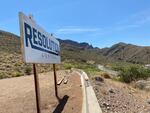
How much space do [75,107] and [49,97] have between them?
110 inches

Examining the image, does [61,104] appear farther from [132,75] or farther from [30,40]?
[132,75]

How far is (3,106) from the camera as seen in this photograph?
508 inches

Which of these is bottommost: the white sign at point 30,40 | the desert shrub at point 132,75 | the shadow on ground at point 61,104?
the shadow on ground at point 61,104

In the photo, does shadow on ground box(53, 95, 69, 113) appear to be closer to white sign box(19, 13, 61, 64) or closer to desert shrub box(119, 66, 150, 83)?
white sign box(19, 13, 61, 64)

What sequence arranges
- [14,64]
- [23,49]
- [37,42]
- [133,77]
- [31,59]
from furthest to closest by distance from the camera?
[14,64] < [133,77] < [37,42] < [31,59] < [23,49]

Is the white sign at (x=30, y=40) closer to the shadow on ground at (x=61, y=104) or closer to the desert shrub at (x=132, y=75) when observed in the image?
the shadow on ground at (x=61, y=104)

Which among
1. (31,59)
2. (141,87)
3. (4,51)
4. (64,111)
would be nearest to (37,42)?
(31,59)

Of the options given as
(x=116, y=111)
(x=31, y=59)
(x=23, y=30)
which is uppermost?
(x=23, y=30)

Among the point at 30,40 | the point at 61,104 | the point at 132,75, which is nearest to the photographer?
the point at 30,40

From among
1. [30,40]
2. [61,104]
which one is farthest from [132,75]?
[30,40]

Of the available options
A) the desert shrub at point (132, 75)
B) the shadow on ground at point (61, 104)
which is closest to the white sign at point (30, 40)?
the shadow on ground at point (61, 104)

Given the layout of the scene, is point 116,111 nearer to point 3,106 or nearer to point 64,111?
point 64,111

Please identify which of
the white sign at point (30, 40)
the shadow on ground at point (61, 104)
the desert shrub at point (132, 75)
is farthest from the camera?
the desert shrub at point (132, 75)

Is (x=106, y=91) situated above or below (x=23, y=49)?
below
